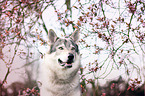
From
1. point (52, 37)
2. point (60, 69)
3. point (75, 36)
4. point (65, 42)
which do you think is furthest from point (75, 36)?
point (60, 69)

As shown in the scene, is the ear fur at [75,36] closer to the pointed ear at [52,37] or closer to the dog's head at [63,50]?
the dog's head at [63,50]

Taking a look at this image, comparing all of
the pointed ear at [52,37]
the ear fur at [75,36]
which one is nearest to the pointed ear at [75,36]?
the ear fur at [75,36]

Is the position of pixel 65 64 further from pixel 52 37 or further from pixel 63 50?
pixel 52 37

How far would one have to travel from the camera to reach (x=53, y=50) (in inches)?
67.6

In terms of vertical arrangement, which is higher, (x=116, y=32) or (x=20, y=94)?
(x=116, y=32)

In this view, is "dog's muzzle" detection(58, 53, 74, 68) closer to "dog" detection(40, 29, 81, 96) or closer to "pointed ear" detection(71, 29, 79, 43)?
"dog" detection(40, 29, 81, 96)

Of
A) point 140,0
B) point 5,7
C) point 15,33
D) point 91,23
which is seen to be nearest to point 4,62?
point 15,33

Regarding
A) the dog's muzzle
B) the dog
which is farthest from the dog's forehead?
the dog's muzzle

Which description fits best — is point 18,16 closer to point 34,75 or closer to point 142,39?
point 34,75

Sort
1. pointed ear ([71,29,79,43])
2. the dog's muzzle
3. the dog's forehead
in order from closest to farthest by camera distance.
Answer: the dog's muzzle
the dog's forehead
pointed ear ([71,29,79,43])

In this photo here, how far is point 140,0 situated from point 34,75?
2.44m

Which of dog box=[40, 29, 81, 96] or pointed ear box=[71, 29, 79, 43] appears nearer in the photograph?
dog box=[40, 29, 81, 96]

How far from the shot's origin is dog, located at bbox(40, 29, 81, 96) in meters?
1.67

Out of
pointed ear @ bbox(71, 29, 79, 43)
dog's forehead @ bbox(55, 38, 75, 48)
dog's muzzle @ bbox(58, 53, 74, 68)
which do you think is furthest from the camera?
pointed ear @ bbox(71, 29, 79, 43)
